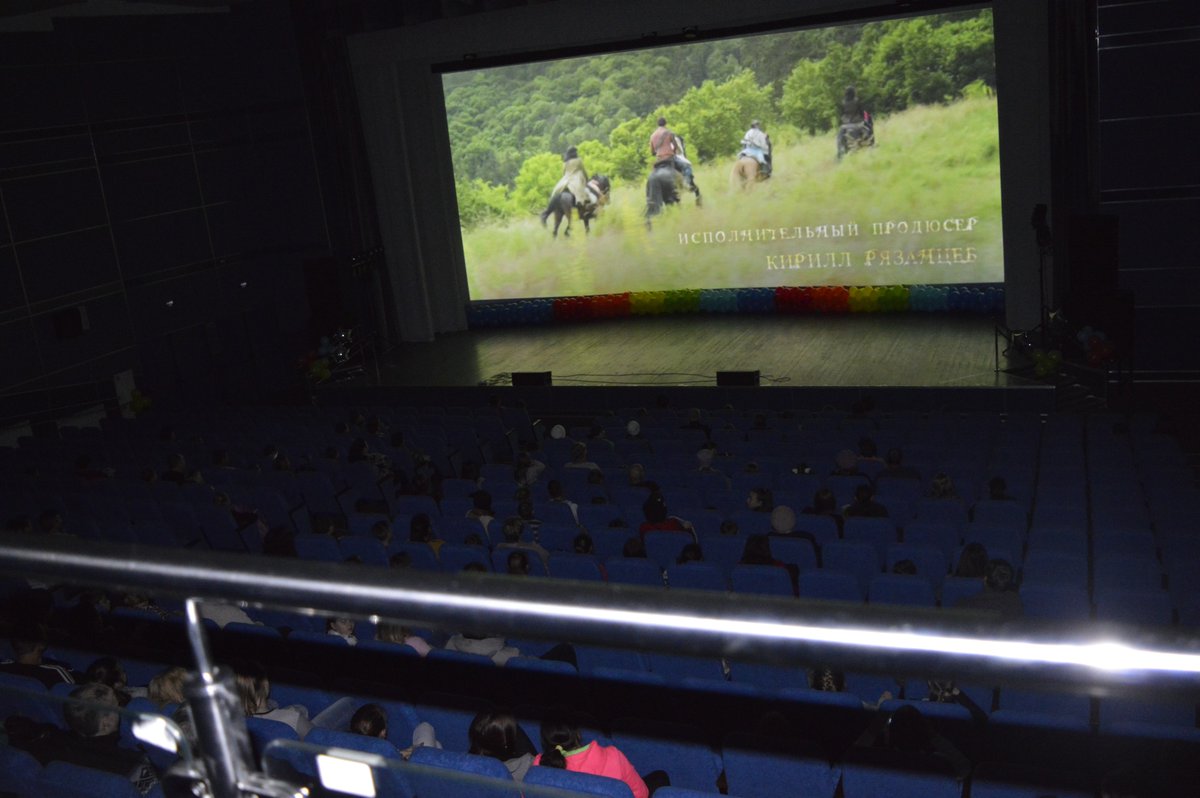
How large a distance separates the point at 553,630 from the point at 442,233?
21690mm

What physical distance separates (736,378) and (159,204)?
35.7 ft

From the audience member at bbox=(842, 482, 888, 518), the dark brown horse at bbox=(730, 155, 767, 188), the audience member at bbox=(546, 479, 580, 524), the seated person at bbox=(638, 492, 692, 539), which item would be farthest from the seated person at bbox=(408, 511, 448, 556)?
the dark brown horse at bbox=(730, 155, 767, 188)

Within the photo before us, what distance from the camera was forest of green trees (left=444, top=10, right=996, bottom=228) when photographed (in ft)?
59.4

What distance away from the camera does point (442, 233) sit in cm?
2206

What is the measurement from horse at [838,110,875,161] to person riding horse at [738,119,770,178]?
1350mm

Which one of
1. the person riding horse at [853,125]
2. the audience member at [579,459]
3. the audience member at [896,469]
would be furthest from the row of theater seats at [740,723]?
the person riding horse at [853,125]

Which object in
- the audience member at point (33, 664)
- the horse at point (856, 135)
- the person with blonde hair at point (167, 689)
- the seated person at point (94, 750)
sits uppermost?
the horse at point (856, 135)

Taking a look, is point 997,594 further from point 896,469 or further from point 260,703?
point 260,703

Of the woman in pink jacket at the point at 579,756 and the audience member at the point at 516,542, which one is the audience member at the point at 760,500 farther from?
the woman in pink jacket at the point at 579,756

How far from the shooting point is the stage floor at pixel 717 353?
16.0 m

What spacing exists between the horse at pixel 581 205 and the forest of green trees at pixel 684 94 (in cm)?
24

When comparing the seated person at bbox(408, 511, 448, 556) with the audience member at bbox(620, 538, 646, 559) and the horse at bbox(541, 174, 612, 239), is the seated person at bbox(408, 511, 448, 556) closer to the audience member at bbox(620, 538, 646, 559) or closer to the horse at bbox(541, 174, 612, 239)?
the audience member at bbox(620, 538, 646, 559)

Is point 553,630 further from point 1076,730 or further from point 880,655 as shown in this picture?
A: point 1076,730

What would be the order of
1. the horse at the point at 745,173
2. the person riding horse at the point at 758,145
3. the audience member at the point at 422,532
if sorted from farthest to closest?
the horse at the point at 745,173, the person riding horse at the point at 758,145, the audience member at the point at 422,532
